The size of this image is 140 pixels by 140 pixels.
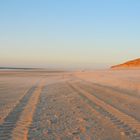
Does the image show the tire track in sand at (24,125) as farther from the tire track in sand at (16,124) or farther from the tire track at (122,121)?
the tire track at (122,121)

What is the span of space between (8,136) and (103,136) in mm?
2006

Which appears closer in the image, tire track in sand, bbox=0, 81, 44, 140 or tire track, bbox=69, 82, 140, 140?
tire track in sand, bbox=0, 81, 44, 140

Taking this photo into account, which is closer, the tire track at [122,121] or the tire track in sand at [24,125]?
the tire track in sand at [24,125]

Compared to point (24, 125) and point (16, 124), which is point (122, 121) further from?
point (16, 124)

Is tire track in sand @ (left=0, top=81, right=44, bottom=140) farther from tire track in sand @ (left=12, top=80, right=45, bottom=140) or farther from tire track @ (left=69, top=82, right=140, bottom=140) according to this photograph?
tire track @ (left=69, top=82, right=140, bottom=140)

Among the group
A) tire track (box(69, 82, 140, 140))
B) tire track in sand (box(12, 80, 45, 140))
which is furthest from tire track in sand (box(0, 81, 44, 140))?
tire track (box(69, 82, 140, 140))

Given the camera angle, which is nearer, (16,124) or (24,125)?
(24,125)

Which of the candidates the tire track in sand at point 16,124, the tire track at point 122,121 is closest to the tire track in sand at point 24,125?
the tire track in sand at point 16,124

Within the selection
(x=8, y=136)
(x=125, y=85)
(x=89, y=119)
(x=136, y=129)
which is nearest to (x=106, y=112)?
(x=89, y=119)

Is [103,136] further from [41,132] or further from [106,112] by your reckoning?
[106,112]

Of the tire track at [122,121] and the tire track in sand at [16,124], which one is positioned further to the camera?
the tire track at [122,121]

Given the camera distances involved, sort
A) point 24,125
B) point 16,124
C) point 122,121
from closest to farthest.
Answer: point 24,125 < point 16,124 < point 122,121

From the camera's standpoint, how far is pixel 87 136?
7184 mm

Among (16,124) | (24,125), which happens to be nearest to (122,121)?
(24,125)
